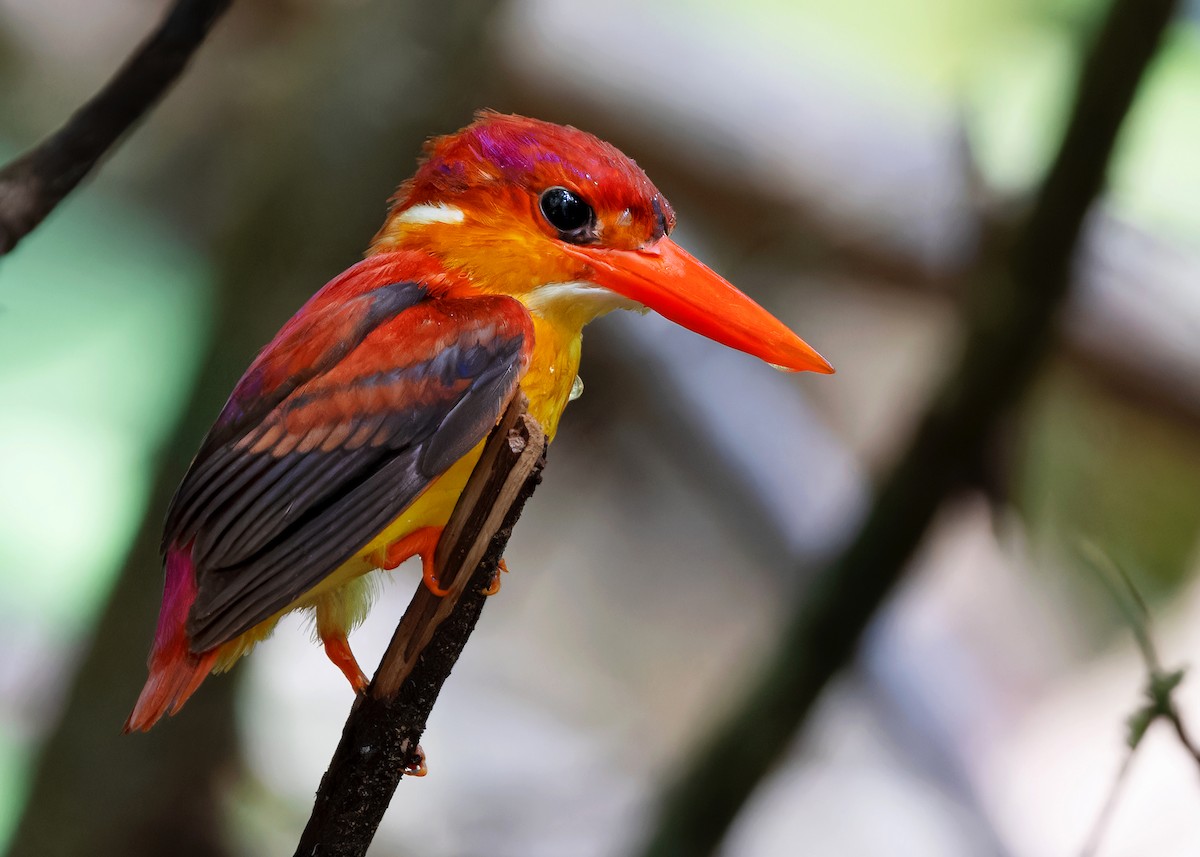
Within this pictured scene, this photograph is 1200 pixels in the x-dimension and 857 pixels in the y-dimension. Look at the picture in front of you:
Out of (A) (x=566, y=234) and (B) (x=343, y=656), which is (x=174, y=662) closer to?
(B) (x=343, y=656)

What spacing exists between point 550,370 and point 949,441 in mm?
768

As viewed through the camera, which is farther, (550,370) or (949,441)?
(949,441)

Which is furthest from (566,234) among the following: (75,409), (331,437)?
(75,409)

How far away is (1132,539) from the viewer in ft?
7.88

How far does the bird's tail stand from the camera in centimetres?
92

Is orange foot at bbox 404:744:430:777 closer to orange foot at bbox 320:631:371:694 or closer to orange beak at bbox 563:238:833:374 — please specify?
orange foot at bbox 320:631:371:694

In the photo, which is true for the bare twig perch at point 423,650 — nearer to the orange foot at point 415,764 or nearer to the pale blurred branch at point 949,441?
the orange foot at point 415,764

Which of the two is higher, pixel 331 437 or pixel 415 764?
pixel 331 437

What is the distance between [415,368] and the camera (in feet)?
3.25

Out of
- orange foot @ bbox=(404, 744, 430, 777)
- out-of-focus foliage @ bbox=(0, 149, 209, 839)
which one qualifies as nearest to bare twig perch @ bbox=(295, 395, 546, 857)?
orange foot @ bbox=(404, 744, 430, 777)

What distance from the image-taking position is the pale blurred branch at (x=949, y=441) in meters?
1.60

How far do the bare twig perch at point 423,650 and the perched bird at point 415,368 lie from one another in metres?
0.03

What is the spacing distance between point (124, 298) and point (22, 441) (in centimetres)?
36

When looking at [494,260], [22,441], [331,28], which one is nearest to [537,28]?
[331,28]
